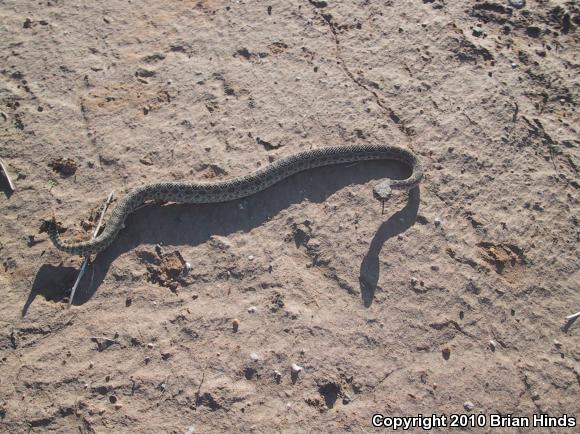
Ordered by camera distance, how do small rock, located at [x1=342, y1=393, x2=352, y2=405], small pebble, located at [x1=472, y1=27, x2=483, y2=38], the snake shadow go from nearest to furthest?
small rock, located at [x1=342, y1=393, x2=352, y2=405]
the snake shadow
small pebble, located at [x1=472, y1=27, x2=483, y2=38]

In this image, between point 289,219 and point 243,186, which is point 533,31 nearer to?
point 289,219

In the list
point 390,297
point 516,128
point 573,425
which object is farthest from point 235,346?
point 516,128

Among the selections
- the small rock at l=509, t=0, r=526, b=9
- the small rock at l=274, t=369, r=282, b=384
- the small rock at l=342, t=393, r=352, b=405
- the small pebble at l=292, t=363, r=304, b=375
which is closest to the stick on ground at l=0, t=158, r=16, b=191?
the small rock at l=274, t=369, r=282, b=384

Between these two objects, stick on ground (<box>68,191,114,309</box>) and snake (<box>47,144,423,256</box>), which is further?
snake (<box>47,144,423,256</box>)

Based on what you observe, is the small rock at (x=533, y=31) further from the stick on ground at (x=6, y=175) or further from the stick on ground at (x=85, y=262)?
the stick on ground at (x=6, y=175)

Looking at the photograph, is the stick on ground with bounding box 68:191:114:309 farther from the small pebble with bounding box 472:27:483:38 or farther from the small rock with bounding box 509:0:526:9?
the small rock with bounding box 509:0:526:9

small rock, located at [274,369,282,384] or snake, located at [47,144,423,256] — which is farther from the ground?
snake, located at [47,144,423,256]
